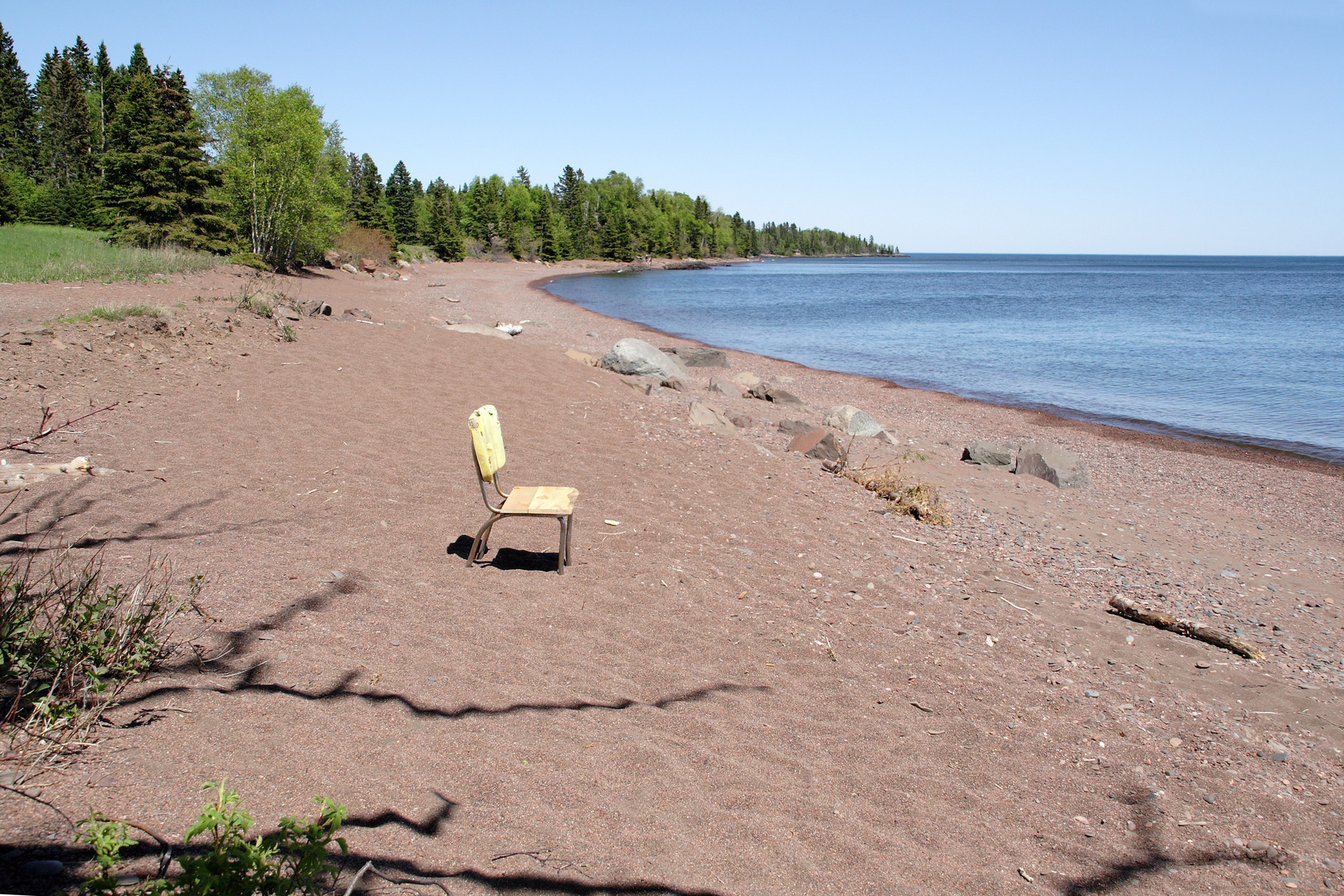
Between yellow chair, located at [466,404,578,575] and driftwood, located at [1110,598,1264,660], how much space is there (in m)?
4.25

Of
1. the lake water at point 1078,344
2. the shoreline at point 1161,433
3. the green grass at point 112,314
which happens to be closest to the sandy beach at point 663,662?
the green grass at point 112,314

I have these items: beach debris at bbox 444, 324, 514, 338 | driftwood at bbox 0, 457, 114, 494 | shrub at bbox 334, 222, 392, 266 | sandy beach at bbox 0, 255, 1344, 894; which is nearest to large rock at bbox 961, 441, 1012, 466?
sandy beach at bbox 0, 255, 1344, 894

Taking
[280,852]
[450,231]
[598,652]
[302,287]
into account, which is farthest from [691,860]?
[450,231]

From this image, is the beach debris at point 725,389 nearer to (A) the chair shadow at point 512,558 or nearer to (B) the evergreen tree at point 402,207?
(A) the chair shadow at point 512,558

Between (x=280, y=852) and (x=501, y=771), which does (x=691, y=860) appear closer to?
(x=501, y=771)

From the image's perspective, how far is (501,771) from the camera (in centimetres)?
324

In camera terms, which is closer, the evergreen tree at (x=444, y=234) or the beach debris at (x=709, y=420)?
the beach debris at (x=709, y=420)

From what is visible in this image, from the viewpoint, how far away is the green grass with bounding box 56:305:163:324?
10023 mm

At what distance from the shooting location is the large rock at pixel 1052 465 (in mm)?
10391

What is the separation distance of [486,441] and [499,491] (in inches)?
Result: 16.2

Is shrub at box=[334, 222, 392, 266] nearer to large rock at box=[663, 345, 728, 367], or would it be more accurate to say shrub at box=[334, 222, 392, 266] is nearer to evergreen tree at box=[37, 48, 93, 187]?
evergreen tree at box=[37, 48, 93, 187]

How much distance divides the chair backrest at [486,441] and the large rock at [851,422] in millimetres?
8170

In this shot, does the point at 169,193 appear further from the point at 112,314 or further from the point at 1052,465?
the point at 1052,465

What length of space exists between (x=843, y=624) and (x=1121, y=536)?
5.01 meters
